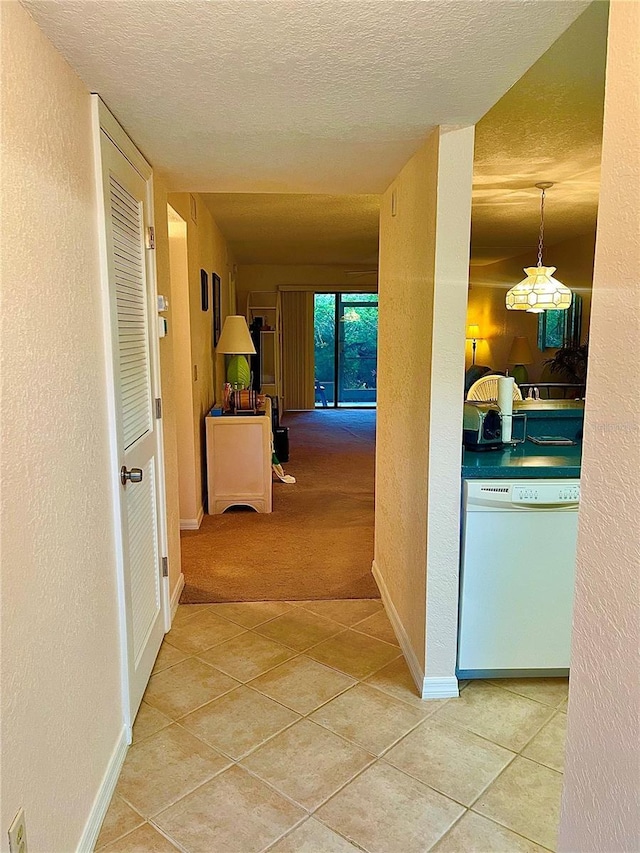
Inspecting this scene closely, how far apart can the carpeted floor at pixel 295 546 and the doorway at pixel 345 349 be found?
15.5 feet

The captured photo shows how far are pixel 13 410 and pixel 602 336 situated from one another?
44.8 inches

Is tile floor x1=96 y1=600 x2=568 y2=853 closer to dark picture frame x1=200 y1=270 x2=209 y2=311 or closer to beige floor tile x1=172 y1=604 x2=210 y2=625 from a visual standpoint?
beige floor tile x1=172 y1=604 x2=210 y2=625

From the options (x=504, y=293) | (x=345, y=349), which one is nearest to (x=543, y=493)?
(x=504, y=293)

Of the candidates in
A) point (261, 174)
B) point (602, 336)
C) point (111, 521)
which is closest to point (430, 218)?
point (261, 174)

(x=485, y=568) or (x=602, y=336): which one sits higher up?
(x=602, y=336)

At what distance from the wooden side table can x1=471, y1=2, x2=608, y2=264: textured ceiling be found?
238 centimetres

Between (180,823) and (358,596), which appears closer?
(180,823)

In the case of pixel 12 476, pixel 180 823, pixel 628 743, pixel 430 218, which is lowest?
pixel 180 823

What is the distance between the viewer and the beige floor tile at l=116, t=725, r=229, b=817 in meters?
1.85

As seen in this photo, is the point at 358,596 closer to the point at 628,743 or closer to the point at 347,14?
the point at 628,743

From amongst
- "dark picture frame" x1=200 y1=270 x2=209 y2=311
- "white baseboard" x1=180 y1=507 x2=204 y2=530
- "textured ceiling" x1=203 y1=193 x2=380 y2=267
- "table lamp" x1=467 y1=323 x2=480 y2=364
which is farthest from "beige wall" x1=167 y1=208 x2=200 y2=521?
"table lamp" x1=467 y1=323 x2=480 y2=364

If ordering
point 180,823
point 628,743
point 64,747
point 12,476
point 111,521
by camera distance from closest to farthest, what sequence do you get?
point 628,743 → point 12,476 → point 64,747 → point 180,823 → point 111,521

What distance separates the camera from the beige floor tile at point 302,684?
7.68ft

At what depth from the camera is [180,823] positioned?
1750 mm
